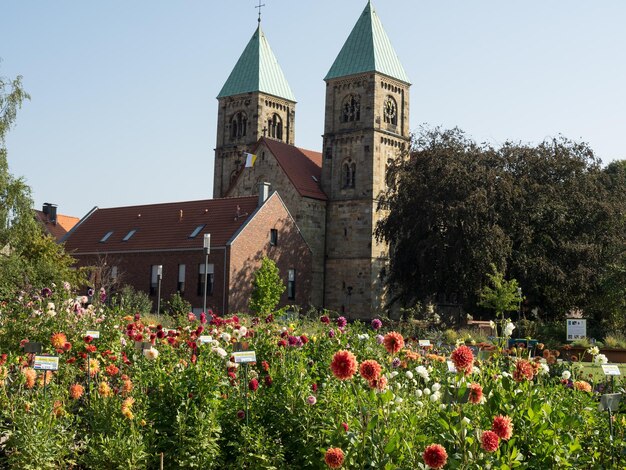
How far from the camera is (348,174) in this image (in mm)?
60125

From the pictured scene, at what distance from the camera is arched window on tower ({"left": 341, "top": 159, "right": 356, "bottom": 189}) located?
5975 centimetres

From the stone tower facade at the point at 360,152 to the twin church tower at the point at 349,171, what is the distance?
2.8 inches

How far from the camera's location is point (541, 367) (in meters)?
8.77

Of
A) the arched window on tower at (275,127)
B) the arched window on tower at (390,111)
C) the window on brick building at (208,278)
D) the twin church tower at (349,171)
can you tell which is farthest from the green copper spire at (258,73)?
the window on brick building at (208,278)

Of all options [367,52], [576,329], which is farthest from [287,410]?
[367,52]

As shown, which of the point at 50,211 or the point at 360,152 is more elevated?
the point at 360,152

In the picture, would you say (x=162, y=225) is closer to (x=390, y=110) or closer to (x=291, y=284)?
(x=291, y=284)

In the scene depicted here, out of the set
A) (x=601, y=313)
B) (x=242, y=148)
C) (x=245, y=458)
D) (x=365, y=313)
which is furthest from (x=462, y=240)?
(x=245, y=458)

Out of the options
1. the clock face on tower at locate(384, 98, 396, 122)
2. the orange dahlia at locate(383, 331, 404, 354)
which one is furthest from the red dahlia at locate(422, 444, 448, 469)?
the clock face on tower at locate(384, 98, 396, 122)

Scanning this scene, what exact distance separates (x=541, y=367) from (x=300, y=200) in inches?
1966

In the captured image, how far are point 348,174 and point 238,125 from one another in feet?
43.5

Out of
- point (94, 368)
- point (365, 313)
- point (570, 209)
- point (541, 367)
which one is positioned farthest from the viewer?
point (365, 313)

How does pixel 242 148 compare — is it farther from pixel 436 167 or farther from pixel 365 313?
pixel 436 167

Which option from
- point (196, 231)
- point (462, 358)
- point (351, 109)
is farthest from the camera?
point (351, 109)
